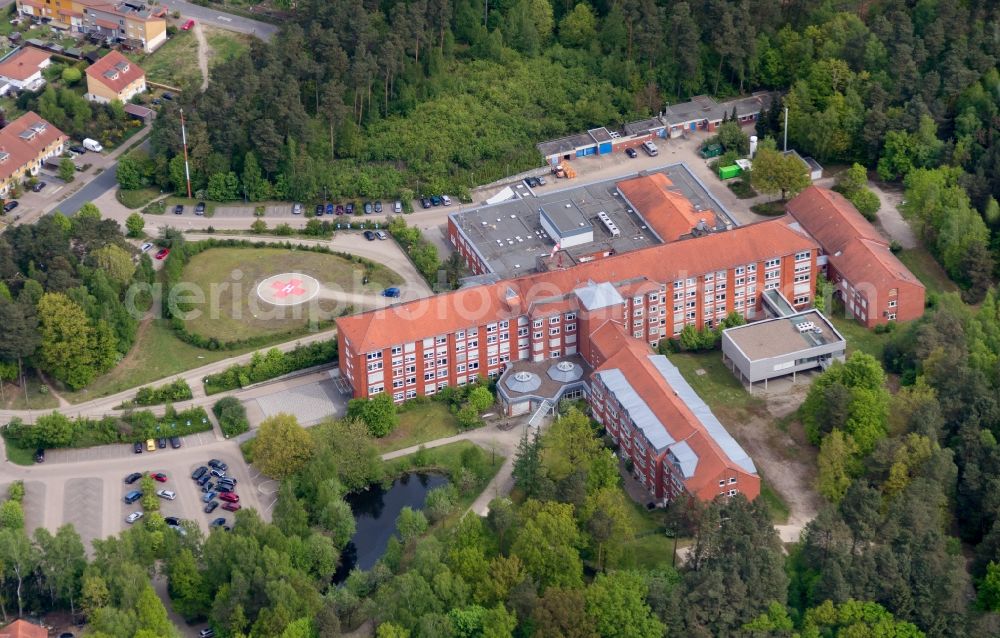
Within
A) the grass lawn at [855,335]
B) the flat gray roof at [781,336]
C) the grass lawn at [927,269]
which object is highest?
the flat gray roof at [781,336]

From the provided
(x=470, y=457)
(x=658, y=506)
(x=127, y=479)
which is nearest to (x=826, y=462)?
(x=658, y=506)

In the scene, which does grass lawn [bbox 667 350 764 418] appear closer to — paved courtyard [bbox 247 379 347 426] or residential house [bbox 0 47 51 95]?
paved courtyard [bbox 247 379 347 426]

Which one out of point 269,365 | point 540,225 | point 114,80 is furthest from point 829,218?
point 114,80

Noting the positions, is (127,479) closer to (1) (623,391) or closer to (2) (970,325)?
(1) (623,391)

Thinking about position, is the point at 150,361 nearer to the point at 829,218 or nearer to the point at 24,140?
the point at 24,140

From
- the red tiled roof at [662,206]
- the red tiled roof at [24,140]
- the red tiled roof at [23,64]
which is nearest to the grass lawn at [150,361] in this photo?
the red tiled roof at [24,140]

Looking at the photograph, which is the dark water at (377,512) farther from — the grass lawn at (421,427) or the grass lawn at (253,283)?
the grass lawn at (253,283)
